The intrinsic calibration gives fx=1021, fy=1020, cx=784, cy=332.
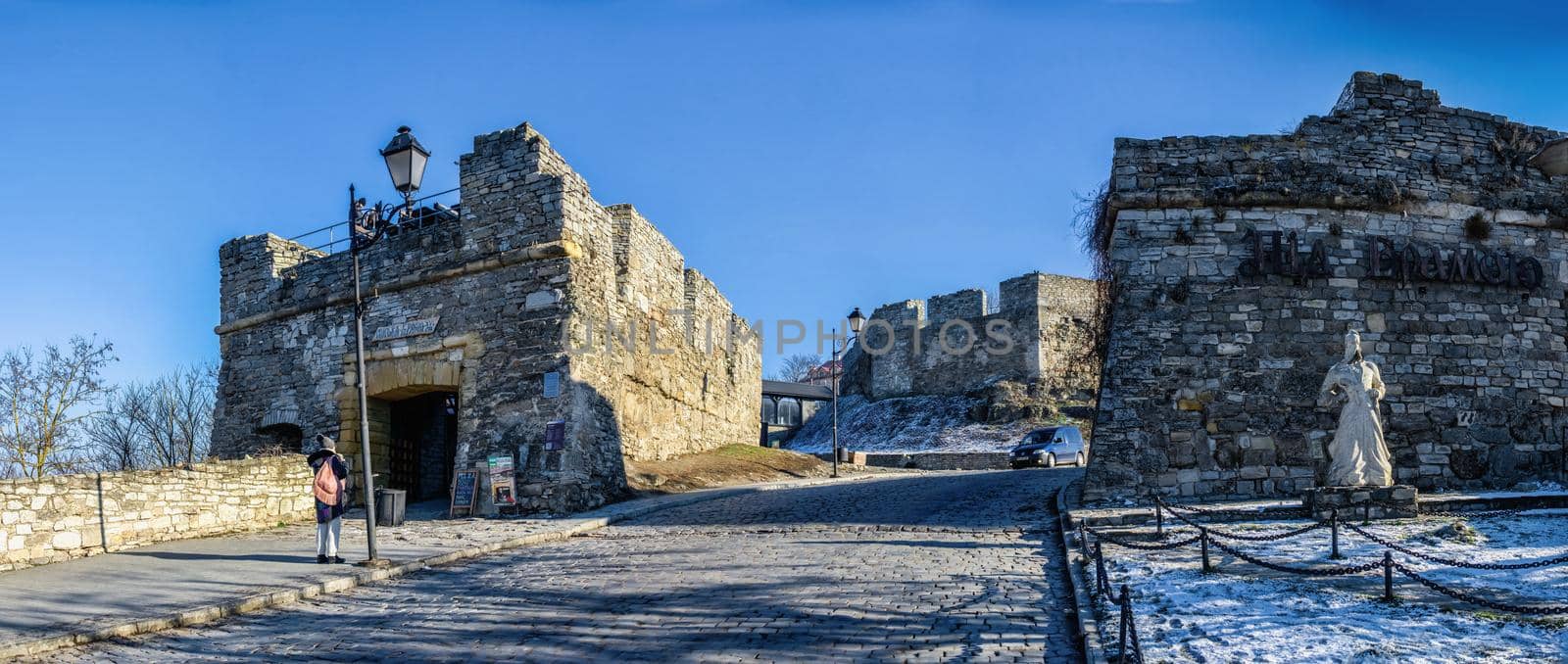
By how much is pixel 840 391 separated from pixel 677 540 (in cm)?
3418

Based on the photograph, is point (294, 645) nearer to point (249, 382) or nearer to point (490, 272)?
point (490, 272)

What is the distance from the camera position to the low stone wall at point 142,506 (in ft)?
32.8

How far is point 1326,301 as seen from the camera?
43.1 feet

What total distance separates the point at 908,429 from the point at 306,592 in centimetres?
2967

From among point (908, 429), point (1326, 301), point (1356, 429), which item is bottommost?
point (908, 429)

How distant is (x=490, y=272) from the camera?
16.1 metres

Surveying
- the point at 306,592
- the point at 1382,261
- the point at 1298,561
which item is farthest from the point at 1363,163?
the point at 306,592

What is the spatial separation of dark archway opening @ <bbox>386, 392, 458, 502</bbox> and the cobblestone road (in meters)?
7.50

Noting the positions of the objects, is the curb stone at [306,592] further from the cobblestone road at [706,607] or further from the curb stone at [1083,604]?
the curb stone at [1083,604]

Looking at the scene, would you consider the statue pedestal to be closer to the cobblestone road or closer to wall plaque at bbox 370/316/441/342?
the cobblestone road

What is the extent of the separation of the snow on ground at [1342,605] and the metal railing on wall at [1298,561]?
3.7 inches

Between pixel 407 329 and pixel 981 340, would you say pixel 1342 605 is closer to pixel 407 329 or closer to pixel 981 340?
pixel 407 329

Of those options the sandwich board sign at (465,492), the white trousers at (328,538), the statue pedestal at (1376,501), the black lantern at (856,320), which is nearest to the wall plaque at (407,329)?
the sandwich board sign at (465,492)

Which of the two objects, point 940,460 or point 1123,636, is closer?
point 1123,636
